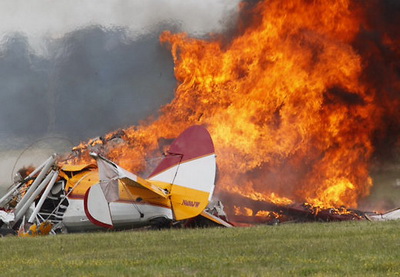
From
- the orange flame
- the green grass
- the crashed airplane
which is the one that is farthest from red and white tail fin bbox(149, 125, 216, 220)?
the orange flame

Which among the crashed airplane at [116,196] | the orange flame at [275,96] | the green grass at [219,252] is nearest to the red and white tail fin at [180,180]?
the crashed airplane at [116,196]

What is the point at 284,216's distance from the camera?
33.7 metres

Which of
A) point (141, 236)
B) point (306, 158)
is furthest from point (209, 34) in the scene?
point (141, 236)

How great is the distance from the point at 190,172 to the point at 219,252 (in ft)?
32.6

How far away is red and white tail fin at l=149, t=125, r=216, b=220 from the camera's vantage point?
95.1 ft

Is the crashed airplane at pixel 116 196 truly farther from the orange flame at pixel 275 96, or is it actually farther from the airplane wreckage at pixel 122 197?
the orange flame at pixel 275 96

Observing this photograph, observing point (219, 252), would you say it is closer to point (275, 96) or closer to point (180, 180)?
point (180, 180)

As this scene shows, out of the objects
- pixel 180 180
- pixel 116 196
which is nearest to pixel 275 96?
pixel 180 180

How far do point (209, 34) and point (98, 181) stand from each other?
10073 millimetres

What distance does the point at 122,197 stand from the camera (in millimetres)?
29422

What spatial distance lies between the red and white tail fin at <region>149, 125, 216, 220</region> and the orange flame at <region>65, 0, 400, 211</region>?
16.2 feet

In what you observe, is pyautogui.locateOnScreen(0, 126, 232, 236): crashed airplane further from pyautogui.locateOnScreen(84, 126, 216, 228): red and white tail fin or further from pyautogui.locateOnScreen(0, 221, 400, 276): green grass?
pyautogui.locateOnScreen(0, 221, 400, 276): green grass

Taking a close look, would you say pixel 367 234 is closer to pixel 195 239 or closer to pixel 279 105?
pixel 195 239

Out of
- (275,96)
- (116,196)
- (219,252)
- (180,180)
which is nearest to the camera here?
(219,252)
